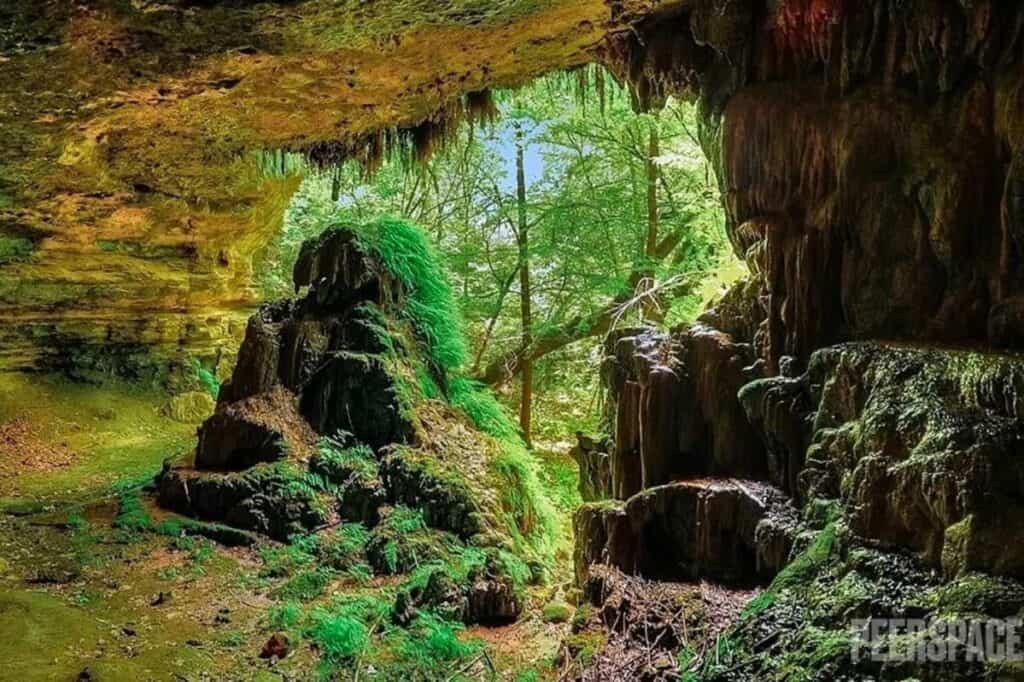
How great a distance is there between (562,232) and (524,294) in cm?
130

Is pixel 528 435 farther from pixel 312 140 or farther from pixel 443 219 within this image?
pixel 312 140

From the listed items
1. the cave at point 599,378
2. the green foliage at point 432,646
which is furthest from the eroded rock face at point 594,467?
the green foliage at point 432,646

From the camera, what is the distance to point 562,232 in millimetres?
12477

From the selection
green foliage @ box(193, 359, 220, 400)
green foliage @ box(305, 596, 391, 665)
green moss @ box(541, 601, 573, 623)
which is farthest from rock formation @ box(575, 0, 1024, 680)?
green foliage @ box(193, 359, 220, 400)

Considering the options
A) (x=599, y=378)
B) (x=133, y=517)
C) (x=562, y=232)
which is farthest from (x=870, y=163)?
(x=562, y=232)

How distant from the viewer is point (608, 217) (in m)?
12.4

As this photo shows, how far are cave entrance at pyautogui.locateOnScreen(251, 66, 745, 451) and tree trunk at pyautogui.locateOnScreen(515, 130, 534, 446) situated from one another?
0.9 inches

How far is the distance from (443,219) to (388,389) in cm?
681

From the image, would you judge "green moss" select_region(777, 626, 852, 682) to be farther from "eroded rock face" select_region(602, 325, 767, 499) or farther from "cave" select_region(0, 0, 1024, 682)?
"eroded rock face" select_region(602, 325, 767, 499)

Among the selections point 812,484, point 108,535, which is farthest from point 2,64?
point 812,484

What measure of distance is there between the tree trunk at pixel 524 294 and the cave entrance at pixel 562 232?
23 millimetres

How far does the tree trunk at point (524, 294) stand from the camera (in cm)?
1246

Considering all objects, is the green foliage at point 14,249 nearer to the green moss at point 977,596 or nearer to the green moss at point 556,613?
the green moss at point 556,613

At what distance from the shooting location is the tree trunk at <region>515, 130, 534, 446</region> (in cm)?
1246
